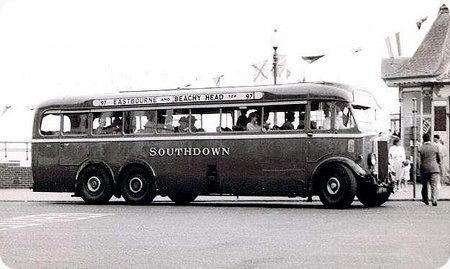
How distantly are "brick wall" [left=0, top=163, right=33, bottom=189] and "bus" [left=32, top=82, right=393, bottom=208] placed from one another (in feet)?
32.6

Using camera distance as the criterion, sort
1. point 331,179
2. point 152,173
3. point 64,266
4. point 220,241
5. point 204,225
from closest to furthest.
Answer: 1. point 64,266
2. point 220,241
3. point 204,225
4. point 331,179
5. point 152,173

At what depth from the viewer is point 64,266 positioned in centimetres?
1048

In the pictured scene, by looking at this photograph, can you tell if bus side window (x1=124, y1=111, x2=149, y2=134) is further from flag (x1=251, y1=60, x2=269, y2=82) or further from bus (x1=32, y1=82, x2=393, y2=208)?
flag (x1=251, y1=60, x2=269, y2=82)

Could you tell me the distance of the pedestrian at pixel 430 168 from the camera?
1992 cm

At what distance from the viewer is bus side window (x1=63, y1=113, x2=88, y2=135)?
75.6 ft

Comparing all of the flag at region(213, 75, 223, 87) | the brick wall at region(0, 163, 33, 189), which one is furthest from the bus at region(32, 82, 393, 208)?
the brick wall at region(0, 163, 33, 189)

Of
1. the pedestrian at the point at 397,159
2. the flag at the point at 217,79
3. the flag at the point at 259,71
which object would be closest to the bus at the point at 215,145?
the flag at the point at 217,79

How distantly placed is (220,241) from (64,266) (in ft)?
9.87

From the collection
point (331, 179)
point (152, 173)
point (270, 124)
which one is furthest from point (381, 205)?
point (152, 173)

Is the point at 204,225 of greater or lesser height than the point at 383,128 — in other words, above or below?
below

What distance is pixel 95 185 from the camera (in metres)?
22.7

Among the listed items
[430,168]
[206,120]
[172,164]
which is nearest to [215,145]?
[206,120]

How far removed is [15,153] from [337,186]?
55.9 ft

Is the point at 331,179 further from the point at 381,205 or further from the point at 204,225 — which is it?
the point at 204,225
